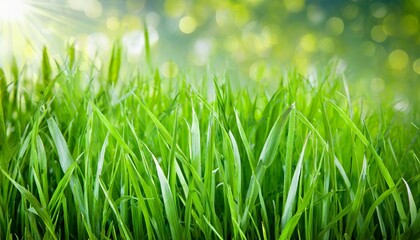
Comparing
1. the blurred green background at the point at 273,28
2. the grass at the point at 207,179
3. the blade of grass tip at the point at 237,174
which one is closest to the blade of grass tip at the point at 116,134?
the grass at the point at 207,179

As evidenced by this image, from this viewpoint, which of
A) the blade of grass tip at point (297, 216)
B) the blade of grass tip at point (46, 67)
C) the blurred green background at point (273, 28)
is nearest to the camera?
the blade of grass tip at point (297, 216)

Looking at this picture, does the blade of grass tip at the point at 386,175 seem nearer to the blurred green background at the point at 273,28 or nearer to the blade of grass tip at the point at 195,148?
the blade of grass tip at the point at 195,148

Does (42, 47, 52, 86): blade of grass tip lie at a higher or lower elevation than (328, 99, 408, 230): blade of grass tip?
higher

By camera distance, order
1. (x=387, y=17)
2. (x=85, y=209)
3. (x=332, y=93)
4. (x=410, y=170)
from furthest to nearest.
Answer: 1. (x=387, y=17)
2. (x=332, y=93)
3. (x=410, y=170)
4. (x=85, y=209)

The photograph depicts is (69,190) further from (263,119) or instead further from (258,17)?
(258,17)

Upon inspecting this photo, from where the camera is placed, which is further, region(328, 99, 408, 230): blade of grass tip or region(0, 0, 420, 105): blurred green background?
region(0, 0, 420, 105): blurred green background

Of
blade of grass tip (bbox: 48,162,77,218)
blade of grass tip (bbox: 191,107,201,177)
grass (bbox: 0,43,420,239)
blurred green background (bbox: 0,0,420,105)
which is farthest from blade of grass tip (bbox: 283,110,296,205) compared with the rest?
blurred green background (bbox: 0,0,420,105)

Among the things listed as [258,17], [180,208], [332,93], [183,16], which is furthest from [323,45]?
[180,208]

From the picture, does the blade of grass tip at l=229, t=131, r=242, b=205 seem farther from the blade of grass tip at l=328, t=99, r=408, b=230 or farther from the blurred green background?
the blurred green background
